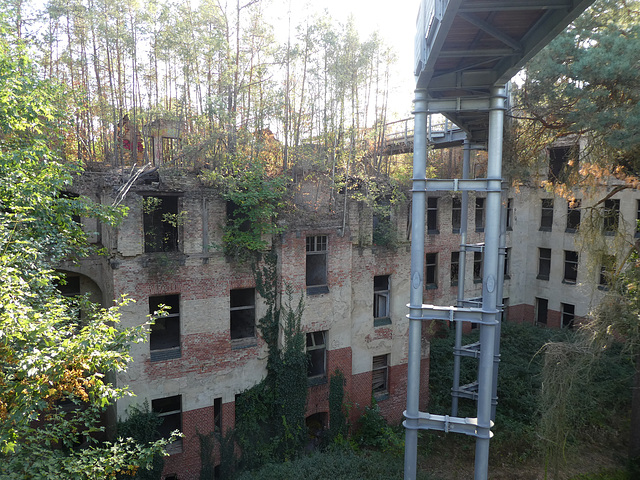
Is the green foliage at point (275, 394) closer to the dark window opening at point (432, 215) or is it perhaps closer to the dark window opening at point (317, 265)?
the dark window opening at point (317, 265)

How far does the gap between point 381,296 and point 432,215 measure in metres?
6.42

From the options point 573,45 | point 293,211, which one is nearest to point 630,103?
point 573,45

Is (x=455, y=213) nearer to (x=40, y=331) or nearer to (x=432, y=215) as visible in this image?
(x=432, y=215)

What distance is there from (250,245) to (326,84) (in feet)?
26.9

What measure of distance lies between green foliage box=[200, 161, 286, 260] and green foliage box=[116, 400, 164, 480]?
5.08 m

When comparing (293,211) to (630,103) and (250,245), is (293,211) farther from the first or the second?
(630,103)

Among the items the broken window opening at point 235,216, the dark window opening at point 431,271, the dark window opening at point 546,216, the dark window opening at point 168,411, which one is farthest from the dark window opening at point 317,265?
the dark window opening at point 546,216

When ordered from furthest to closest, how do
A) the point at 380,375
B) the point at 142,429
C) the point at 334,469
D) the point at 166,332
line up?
the point at 380,375 < the point at 166,332 < the point at 334,469 < the point at 142,429

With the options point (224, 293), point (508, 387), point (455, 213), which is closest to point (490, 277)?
point (224, 293)

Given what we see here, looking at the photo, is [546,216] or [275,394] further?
[546,216]

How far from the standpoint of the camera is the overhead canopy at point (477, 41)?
5984 mm

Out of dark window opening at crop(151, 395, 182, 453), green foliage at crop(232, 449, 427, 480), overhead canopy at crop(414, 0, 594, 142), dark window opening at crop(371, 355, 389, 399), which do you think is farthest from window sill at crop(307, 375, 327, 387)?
overhead canopy at crop(414, 0, 594, 142)

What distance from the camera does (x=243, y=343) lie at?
1399 centimetres

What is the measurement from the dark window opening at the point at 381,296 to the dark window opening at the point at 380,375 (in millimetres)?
1638
